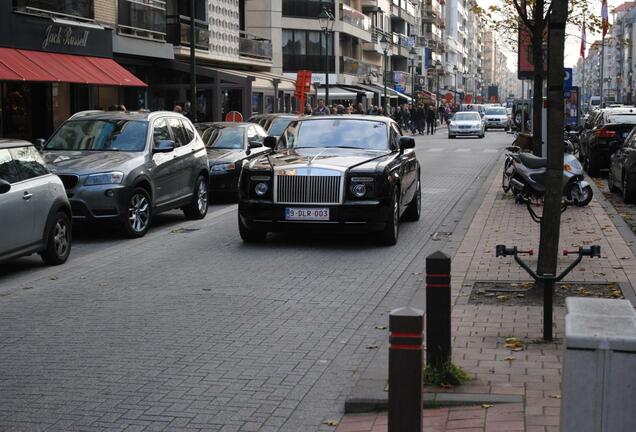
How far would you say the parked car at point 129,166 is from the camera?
45.9 feet

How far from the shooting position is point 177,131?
16.7m

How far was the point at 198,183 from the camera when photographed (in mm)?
16984

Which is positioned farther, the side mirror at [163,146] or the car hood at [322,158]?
the side mirror at [163,146]

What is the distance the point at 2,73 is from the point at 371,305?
16900 millimetres

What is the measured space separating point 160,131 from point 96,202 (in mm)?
2364

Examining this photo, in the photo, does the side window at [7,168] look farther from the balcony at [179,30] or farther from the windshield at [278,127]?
the balcony at [179,30]

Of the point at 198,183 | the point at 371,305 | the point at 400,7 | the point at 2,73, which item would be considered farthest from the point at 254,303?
the point at 400,7

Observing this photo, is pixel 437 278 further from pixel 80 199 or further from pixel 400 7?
pixel 400 7

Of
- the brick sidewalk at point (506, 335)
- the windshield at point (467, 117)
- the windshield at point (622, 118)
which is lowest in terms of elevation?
the brick sidewalk at point (506, 335)

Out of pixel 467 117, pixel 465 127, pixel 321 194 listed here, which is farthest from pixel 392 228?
pixel 467 117

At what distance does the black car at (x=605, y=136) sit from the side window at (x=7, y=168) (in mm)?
17259

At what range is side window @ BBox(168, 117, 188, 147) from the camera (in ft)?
54.0

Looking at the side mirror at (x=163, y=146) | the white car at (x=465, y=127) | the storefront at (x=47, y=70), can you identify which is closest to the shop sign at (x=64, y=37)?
the storefront at (x=47, y=70)

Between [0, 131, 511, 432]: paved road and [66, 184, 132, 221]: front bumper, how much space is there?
0.39 metres
